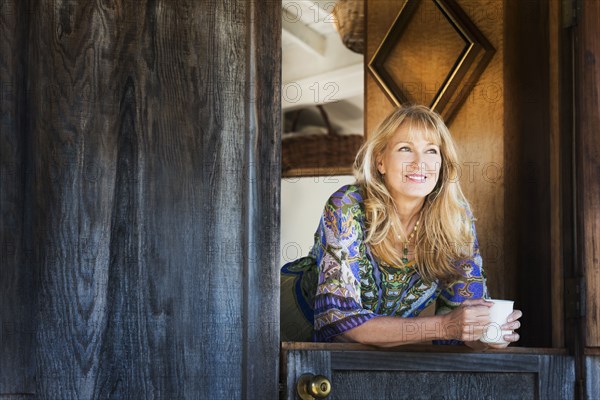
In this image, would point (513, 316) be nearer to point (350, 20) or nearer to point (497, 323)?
point (497, 323)

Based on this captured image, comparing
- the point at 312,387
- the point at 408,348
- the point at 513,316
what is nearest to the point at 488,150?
the point at 513,316

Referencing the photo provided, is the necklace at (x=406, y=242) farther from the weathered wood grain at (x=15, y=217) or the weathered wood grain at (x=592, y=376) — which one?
the weathered wood grain at (x=15, y=217)

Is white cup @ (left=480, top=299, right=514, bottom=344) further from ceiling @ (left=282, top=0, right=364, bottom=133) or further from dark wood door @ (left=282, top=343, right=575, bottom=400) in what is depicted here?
ceiling @ (left=282, top=0, right=364, bottom=133)

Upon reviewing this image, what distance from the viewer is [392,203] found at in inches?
118

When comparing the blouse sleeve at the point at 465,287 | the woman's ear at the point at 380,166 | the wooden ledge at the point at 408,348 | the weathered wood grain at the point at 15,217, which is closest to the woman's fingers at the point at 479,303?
the wooden ledge at the point at 408,348

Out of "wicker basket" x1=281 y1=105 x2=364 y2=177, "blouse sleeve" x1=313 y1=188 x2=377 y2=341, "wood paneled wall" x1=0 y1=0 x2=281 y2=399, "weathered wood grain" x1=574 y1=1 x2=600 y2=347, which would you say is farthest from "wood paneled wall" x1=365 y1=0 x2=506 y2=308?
"wicker basket" x1=281 y1=105 x2=364 y2=177

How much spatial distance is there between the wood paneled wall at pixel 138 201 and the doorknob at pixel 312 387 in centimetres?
7

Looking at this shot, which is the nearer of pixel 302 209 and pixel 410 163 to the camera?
pixel 410 163

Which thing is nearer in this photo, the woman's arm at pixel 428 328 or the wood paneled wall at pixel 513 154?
the woman's arm at pixel 428 328

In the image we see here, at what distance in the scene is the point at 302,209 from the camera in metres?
5.46

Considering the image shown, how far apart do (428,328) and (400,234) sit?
46 centimetres

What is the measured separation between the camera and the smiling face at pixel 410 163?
9.73 ft

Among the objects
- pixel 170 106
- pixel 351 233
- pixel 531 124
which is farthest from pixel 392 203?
pixel 170 106

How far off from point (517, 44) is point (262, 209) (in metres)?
1.32
